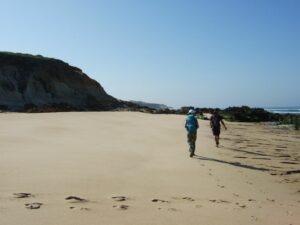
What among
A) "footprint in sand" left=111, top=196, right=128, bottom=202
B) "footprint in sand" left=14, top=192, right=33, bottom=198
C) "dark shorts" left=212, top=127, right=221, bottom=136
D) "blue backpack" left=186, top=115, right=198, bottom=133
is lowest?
"footprint in sand" left=111, top=196, right=128, bottom=202

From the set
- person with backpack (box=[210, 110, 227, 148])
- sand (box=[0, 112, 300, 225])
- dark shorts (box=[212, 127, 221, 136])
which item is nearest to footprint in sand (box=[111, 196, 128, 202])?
sand (box=[0, 112, 300, 225])

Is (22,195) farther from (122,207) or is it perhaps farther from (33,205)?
(122,207)

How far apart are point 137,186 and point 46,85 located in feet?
150

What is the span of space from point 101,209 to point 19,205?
3.34 feet

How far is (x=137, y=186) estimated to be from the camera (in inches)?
285

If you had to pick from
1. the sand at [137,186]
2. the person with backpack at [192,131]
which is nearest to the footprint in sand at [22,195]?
the sand at [137,186]

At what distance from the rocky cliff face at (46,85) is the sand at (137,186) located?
3581cm

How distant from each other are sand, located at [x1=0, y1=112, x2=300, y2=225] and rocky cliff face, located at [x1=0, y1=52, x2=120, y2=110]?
3581 cm

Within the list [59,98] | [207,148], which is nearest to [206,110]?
[59,98]

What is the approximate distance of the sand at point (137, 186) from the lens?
17.7ft

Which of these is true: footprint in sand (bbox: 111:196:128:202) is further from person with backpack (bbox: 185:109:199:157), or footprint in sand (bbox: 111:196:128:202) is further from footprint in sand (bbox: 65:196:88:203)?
person with backpack (bbox: 185:109:199:157)

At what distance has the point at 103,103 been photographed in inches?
2146

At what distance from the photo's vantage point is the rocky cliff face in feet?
157

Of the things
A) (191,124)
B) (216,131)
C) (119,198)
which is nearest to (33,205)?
(119,198)
